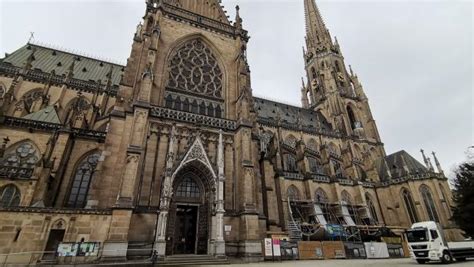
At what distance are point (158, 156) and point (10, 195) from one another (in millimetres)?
10036

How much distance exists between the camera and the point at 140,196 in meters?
13.4

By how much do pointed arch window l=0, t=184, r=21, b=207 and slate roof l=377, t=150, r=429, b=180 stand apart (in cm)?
4162

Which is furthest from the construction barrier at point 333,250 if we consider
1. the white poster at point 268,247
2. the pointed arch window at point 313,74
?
the pointed arch window at point 313,74

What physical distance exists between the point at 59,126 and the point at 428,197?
42.0 metres

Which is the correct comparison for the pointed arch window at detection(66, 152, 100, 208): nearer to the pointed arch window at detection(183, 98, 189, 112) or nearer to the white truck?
the pointed arch window at detection(183, 98, 189, 112)

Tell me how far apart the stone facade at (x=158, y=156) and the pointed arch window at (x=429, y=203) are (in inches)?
5.7

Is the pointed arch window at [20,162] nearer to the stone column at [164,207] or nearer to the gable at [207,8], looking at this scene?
the stone column at [164,207]

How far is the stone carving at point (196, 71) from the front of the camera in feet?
61.6

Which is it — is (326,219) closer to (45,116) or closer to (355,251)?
(355,251)

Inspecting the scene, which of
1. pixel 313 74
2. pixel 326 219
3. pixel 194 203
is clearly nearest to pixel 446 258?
pixel 194 203

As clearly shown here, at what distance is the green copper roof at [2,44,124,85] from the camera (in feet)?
90.6

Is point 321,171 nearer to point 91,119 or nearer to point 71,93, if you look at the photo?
point 91,119

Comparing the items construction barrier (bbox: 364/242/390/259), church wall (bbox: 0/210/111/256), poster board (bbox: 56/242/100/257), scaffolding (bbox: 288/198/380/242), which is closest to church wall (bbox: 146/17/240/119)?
church wall (bbox: 0/210/111/256)

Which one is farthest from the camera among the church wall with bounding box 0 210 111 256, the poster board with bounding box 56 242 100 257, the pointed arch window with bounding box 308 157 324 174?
the pointed arch window with bounding box 308 157 324 174
